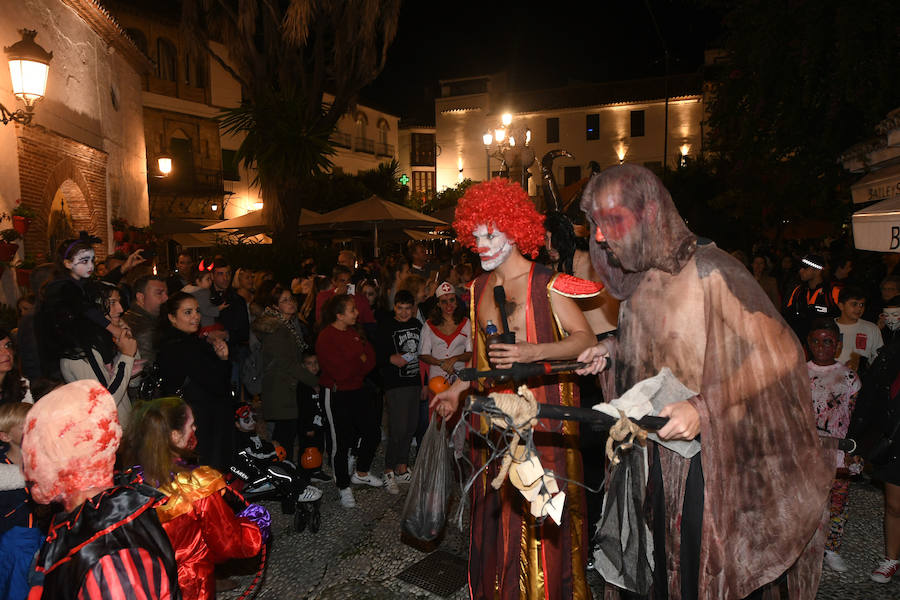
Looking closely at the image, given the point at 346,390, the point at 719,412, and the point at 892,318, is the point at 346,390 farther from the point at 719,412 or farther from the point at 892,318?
the point at 892,318

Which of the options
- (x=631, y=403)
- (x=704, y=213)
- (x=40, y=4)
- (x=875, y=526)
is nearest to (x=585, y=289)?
(x=631, y=403)

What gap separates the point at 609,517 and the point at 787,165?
872 centimetres

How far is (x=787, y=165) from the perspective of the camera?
9.31m

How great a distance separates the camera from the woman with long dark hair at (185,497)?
9.69 ft

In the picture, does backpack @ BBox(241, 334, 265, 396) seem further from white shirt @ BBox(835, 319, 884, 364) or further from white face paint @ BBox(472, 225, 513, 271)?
white shirt @ BBox(835, 319, 884, 364)

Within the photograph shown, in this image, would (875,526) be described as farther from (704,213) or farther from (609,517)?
(704,213)

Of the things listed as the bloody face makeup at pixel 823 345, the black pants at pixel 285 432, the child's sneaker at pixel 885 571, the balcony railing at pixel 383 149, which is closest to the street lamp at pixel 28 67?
the black pants at pixel 285 432

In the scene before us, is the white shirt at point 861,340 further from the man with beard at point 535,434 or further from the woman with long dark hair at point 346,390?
the woman with long dark hair at point 346,390

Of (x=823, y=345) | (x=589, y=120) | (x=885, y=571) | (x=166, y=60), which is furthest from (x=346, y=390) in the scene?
(x=589, y=120)

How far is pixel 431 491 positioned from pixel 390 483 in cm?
261

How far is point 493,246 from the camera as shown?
3.52 m

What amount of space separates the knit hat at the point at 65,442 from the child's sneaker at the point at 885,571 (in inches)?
185

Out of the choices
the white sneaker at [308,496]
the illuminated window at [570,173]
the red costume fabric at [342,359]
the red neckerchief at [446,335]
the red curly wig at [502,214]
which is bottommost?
the white sneaker at [308,496]

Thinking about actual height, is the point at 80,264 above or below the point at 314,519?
above
